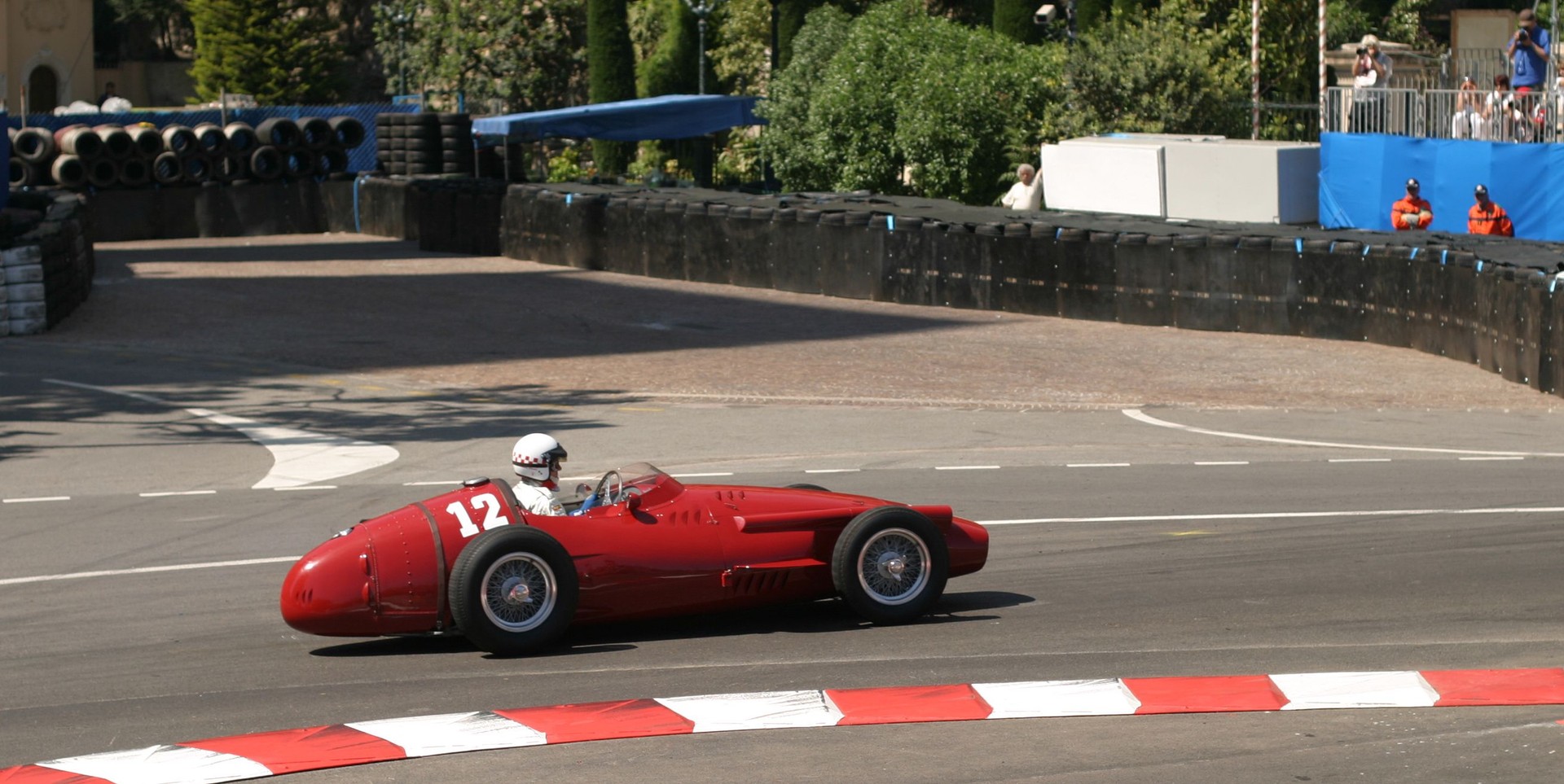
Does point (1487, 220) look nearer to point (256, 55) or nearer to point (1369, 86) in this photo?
point (1369, 86)

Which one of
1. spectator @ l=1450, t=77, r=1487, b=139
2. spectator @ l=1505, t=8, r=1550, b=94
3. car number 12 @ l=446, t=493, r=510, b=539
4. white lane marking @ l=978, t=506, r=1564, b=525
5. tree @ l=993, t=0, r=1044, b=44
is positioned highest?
tree @ l=993, t=0, r=1044, b=44

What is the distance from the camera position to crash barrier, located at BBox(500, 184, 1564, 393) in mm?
21391

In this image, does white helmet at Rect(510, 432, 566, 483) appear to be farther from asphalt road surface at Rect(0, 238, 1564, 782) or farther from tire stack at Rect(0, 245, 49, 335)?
tire stack at Rect(0, 245, 49, 335)

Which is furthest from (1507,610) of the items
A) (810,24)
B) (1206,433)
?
(810,24)

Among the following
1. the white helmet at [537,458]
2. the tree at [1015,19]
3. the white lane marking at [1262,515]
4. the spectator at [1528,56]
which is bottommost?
the white lane marking at [1262,515]

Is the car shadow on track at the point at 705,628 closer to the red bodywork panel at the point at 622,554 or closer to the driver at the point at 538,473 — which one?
the red bodywork panel at the point at 622,554

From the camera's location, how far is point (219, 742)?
765cm

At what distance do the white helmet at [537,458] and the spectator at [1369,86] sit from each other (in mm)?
24895

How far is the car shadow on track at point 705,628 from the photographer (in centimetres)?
952

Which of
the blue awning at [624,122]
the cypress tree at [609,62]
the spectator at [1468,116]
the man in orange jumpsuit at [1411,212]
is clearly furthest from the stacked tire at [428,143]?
the man in orange jumpsuit at [1411,212]

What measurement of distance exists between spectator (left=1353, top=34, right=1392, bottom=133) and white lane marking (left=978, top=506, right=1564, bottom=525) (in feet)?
64.1

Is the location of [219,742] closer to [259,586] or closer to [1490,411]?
[259,586]

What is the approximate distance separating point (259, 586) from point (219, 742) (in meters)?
3.66

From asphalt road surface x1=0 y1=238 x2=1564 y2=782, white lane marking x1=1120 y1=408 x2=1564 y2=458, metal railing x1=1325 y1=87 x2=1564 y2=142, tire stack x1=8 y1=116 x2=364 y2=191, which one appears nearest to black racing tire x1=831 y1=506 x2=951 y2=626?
asphalt road surface x1=0 y1=238 x2=1564 y2=782
